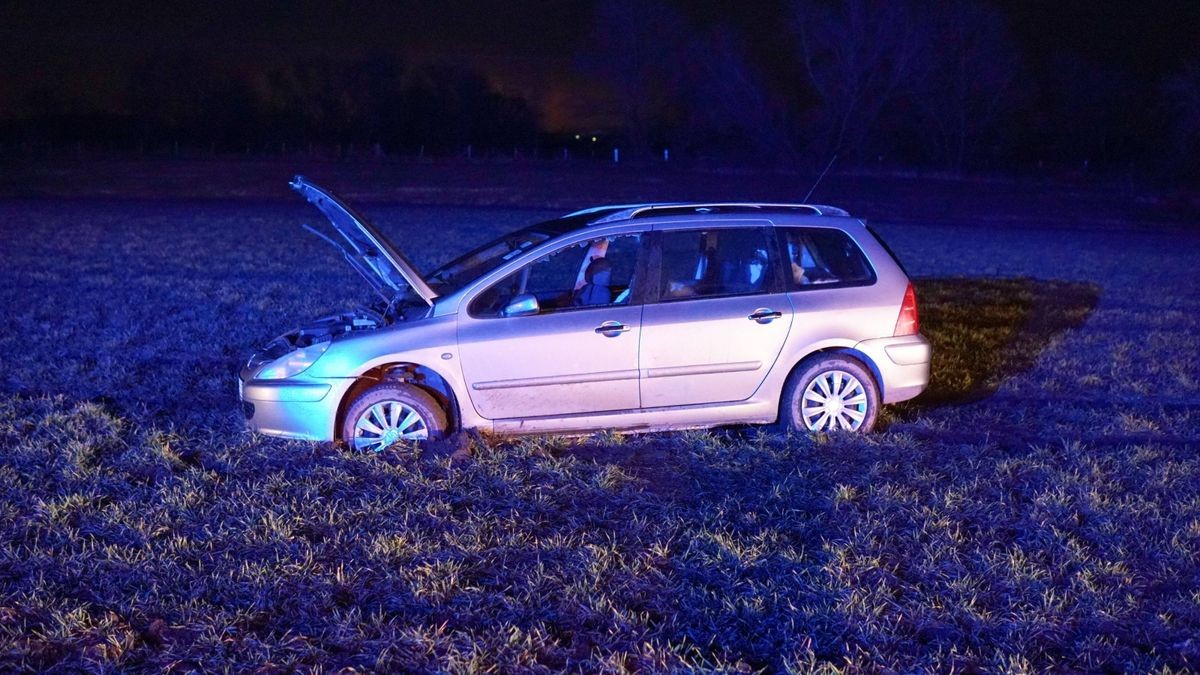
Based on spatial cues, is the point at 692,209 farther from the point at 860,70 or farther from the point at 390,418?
the point at 860,70

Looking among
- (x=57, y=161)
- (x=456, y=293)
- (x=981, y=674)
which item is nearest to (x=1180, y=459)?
(x=981, y=674)

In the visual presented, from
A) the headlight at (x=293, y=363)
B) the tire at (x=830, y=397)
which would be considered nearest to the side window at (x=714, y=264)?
the tire at (x=830, y=397)

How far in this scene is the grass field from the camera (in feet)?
13.5

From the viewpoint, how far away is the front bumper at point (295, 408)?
631 cm

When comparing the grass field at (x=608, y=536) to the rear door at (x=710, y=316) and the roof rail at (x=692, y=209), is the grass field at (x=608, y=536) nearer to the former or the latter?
the rear door at (x=710, y=316)

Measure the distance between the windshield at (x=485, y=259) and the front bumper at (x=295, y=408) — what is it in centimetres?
98

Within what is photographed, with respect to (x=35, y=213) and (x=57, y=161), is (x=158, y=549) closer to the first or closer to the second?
(x=35, y=213)

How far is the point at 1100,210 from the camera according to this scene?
118ft

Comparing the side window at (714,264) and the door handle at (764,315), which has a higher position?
the side window at (714,264)

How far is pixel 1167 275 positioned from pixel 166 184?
1377 inches

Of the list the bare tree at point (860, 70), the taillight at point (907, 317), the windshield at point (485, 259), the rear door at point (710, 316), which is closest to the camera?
the rear door at point (710, 316)

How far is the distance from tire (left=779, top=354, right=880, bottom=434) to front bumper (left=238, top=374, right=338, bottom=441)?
2.88m

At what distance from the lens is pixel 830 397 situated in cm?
694

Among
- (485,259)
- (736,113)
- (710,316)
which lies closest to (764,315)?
(710,316)
